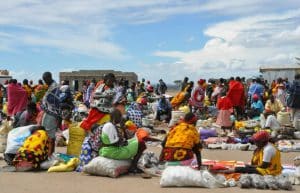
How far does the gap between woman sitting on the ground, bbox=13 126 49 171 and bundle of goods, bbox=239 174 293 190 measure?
3479 millimetres

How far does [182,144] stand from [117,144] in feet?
3.47

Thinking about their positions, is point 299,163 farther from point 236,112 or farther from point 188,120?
point 236,112

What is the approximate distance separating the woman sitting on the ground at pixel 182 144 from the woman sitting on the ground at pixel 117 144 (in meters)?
0.50

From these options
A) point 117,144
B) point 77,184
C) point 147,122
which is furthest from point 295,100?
point 77,184

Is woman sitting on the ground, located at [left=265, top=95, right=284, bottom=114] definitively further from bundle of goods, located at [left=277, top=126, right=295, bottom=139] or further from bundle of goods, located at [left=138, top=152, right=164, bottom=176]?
bundle of goods, located at [left=138, top=152, right=164, bottom=176]

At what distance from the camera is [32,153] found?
995 centimetres

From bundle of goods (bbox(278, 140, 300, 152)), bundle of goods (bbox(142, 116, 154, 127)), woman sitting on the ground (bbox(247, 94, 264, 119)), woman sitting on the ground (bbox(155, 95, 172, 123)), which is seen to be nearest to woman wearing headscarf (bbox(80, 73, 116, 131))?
bundle of goods (bbox(278, 140, 300, 152))

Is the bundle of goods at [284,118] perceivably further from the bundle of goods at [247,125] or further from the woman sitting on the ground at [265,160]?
the woman sitting on the ground at [265,160]

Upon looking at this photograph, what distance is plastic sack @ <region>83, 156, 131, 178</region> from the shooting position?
9359 millimetres

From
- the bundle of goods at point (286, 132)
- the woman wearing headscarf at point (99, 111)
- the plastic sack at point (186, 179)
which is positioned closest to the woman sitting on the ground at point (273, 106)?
the bundle of goods at point (286, 132)

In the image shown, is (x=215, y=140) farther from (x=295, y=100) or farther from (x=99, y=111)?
(x=99, y=111)

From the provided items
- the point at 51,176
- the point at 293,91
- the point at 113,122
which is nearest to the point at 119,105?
Result: the point at 113,122

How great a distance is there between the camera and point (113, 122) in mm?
9727

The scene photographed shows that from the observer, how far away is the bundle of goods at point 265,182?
8.43 metres
